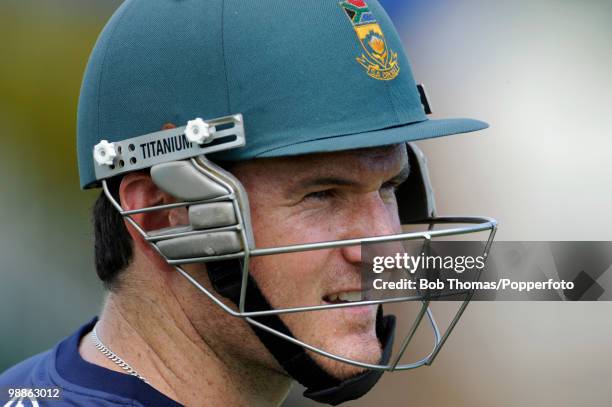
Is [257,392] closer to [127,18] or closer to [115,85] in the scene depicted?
[115,85]

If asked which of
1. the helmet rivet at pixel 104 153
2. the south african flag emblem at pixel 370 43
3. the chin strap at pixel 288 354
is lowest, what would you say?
the chin strap at pixel 288 354

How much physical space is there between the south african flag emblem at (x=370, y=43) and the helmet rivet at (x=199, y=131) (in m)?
0.32

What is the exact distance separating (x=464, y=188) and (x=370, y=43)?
102 inches

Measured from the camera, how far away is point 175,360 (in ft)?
6.14

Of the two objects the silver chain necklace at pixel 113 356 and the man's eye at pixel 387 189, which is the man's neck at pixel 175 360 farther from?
the man's eye at pixel 387 189

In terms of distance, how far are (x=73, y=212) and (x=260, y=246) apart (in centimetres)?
277

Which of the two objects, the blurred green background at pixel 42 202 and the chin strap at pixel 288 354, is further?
the blurred green background at pixel 42 202

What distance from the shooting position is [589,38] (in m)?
4.79

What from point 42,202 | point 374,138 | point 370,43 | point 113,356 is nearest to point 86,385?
point 113,356

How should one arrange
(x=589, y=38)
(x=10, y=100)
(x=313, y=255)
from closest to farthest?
(x=313, y=255) < (x=10, y=100) < (x=589, y=38)

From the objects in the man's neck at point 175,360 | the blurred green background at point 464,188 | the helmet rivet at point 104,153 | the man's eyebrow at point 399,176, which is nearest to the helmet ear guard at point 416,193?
the man's eyebrow at point 399,176

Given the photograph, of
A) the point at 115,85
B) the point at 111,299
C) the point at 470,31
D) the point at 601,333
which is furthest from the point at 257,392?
the point at 470,31

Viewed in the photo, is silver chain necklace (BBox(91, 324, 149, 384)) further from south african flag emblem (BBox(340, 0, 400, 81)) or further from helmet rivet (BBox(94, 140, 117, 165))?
south african flag emblem (BBox(340, 0, 400, 81))

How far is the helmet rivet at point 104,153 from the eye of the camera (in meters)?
1.90
